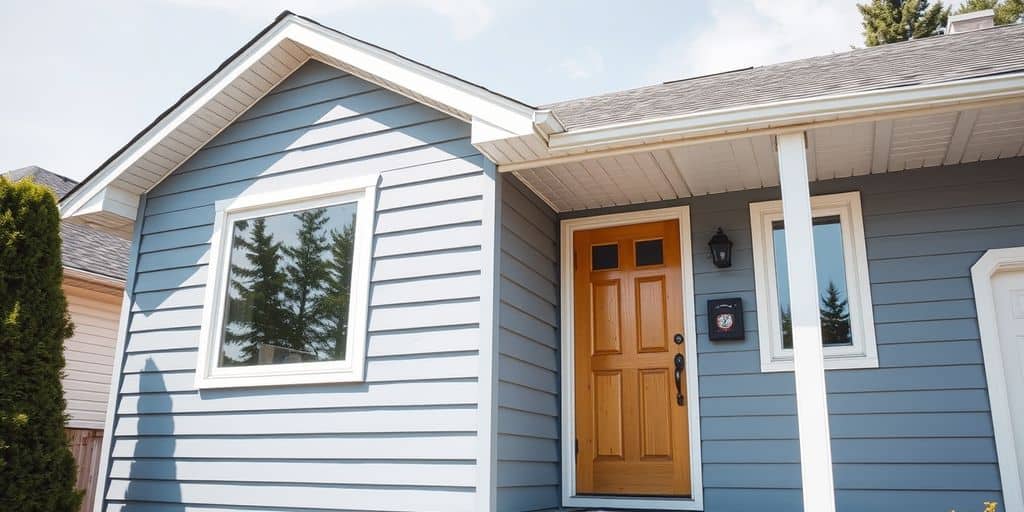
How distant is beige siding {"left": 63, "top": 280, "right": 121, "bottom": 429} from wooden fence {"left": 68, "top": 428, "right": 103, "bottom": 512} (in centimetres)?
77

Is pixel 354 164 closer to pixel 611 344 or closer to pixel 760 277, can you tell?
pixel 611 344

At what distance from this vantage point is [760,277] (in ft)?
14.8

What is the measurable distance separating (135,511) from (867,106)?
4.86 metres

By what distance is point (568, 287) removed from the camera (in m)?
4.96

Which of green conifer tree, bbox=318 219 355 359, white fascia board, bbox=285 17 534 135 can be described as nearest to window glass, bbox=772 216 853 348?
white fascia board, bbox=285 17 534 135

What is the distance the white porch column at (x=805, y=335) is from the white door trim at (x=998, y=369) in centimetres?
120

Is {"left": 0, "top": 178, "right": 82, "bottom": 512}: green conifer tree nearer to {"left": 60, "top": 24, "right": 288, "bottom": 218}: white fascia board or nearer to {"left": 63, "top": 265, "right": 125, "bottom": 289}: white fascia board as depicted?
{"left": 60, "top": 24, "right": 288, "bottom": 218}: white fascia board

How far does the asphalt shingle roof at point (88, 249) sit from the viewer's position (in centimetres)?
816

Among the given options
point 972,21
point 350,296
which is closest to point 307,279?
point 350,296

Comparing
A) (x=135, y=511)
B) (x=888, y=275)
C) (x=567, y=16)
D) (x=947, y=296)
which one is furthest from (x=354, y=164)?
(x=567, y=16)

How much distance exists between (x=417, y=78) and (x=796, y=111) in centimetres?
208

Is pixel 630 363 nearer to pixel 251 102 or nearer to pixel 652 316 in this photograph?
pixel 652 316

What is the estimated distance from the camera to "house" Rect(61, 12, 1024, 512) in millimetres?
3826

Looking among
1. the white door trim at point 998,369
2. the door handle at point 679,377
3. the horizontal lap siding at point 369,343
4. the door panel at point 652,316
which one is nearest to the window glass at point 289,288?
the horizontal lap siding at point 369,343
